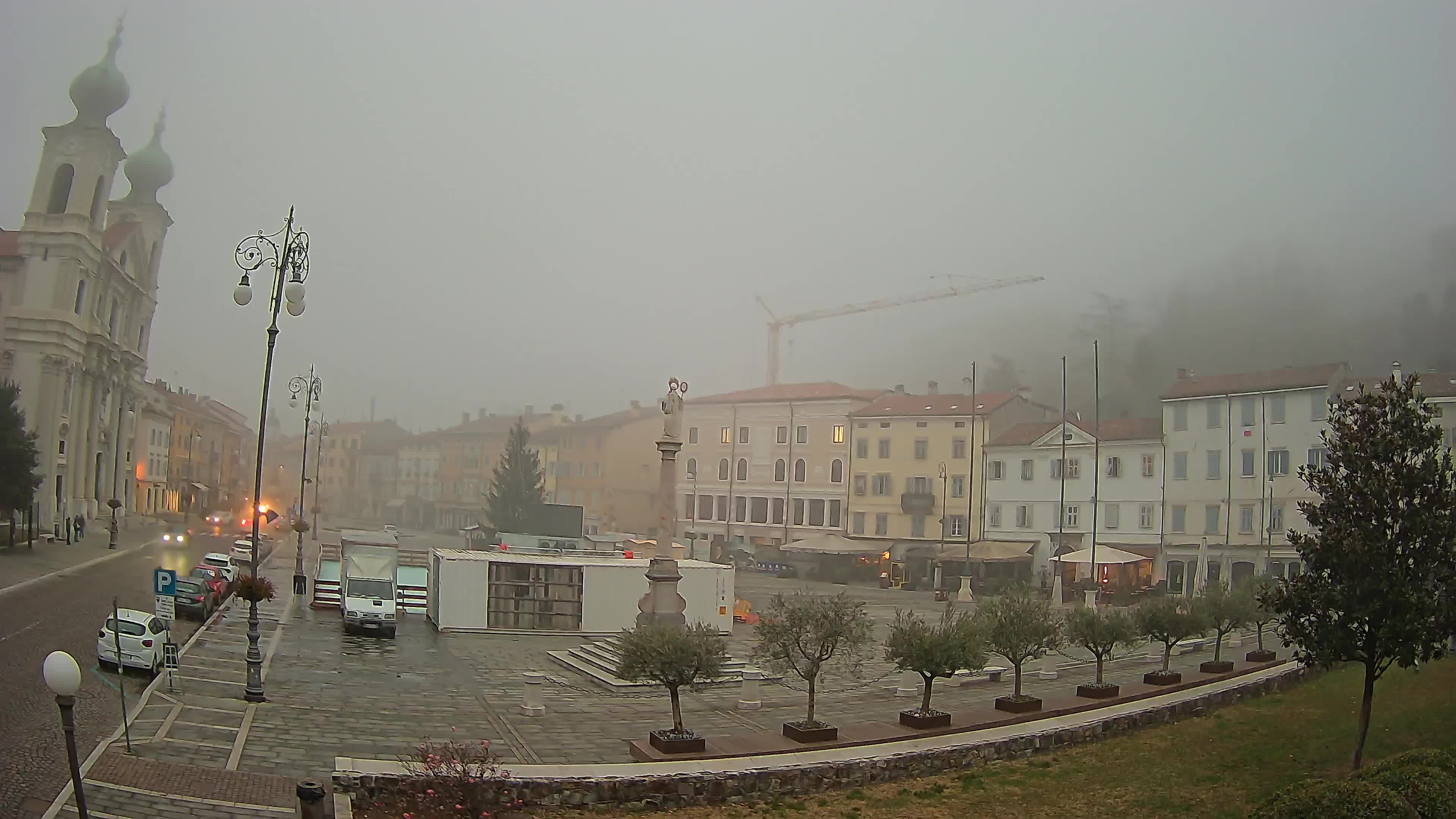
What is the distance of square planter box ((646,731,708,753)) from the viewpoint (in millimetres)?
15086

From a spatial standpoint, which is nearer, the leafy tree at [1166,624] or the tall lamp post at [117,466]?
the leafy tree at [1166,624]

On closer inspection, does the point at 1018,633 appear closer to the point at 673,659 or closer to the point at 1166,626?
the point at 1166,626

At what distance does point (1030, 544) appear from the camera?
176 feet

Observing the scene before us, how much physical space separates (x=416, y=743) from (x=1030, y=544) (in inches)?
1714

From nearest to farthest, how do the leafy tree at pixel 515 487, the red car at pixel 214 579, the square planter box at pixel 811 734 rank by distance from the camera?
1. the square planter box at pixel 811 734
2. the red car at pixel 214 579
3. the leafy tree at pixel 515 487

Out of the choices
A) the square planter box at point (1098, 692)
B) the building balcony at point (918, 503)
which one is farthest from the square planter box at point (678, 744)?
the building balcony at point (918, 503)

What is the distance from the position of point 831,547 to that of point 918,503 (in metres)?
6.99

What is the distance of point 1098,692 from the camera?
20625 mm

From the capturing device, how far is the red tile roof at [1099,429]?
50219 mm

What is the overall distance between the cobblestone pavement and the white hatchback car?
253 mm

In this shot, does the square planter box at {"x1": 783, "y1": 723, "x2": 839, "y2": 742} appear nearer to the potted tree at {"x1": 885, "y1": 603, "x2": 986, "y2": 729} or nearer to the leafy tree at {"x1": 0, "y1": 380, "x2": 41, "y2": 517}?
the potted tree at {"x1": 885, "y1": 603, "x2": 986, "y2": 729}

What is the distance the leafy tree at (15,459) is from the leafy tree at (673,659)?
26168 mm

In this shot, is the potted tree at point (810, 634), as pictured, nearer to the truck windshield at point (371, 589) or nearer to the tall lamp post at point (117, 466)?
the truck windshield at point (371, 589)

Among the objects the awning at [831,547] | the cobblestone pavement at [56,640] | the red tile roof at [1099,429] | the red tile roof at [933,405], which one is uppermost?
the red tile roof at [933,405]
